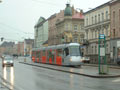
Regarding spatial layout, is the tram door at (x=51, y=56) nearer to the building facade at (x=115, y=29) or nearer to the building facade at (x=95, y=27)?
the building facade at (x=115, y=29)

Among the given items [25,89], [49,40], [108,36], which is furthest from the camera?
[49,40]

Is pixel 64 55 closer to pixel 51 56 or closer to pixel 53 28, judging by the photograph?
pixel 51 56

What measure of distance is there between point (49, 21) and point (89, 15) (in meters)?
39.9

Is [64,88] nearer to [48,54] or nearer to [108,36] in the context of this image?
[48,54]

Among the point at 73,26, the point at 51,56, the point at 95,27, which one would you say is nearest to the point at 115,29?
the point at 95,27

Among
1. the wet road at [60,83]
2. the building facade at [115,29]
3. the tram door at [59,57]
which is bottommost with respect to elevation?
the wet road at [60,83]

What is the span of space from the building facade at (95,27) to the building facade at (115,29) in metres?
1.72

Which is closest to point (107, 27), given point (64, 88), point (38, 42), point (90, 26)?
point (90, 26)

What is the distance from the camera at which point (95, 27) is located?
63.6 m

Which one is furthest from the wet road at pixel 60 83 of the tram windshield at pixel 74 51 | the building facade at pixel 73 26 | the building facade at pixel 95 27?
the building facade at pixel 73 26

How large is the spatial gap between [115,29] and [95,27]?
980 centimetres

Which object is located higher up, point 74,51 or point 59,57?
point 74,51

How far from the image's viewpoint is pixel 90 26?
66.9 m

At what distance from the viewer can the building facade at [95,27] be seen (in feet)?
190
